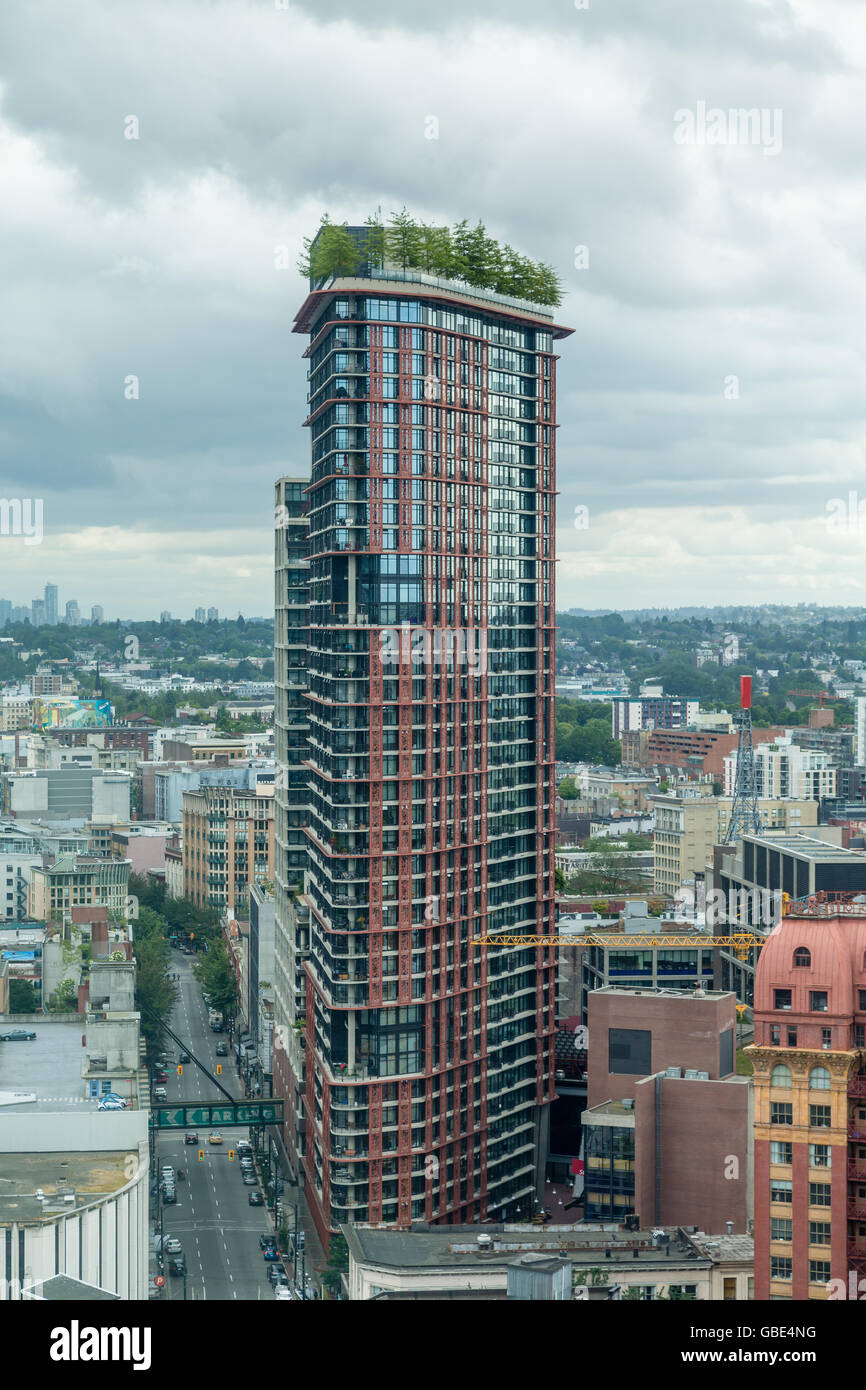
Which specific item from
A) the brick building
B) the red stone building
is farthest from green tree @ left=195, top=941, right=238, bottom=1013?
the red stone building

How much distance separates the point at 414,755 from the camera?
58500 millimetres

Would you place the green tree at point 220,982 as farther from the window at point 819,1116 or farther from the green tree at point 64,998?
the window at point 819,1116

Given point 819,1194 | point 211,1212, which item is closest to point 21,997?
point 211,1212

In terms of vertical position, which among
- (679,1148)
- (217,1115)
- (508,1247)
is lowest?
(217,1115)

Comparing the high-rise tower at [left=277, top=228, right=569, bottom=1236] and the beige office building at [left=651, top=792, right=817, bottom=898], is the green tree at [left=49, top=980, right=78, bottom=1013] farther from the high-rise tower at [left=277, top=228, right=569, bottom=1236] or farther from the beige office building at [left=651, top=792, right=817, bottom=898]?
the beige office building at [left=651, top=792, right=817, bottom=898]

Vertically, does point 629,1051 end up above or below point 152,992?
above

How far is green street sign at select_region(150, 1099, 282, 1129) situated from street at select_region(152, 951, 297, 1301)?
268 cm

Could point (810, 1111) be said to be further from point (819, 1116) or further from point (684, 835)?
point (684, 835)

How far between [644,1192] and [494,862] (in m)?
13.6

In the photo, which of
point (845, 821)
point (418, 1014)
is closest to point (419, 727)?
point (418, 1014)

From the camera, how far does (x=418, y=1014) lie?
190 feet

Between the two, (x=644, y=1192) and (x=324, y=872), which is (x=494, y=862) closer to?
(x=324, y=872)

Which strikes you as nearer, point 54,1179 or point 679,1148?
point 54,1179

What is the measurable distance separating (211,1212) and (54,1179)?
2197 cm
